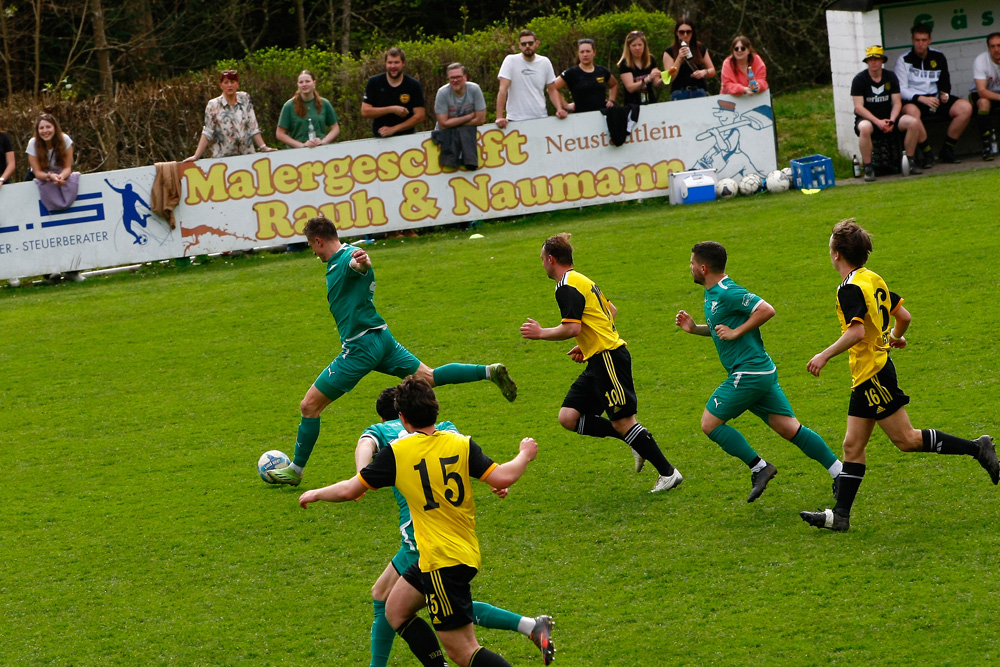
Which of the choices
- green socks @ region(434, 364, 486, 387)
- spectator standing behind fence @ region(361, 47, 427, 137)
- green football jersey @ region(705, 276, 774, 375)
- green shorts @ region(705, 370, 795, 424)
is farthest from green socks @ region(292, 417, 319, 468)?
spectator standing behind fence @ region(361, 47, 427, 137)

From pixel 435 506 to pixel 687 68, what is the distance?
551 inches

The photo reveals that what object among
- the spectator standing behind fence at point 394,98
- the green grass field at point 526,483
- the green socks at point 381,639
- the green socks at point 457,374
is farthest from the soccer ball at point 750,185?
the green socks at point 381,639

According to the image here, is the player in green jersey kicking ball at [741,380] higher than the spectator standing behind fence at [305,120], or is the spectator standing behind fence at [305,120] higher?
the spectator standing behind fence at [305,120]

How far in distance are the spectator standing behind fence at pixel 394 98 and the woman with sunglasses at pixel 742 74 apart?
4629mm

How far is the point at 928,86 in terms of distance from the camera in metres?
17.8

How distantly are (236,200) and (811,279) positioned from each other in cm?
817

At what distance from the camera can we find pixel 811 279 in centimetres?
1216

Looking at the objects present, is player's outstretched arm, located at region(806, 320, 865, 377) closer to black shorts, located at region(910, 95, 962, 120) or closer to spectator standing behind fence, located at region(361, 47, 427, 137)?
spectator standing behind fence, located at region(361, 47, 427, 137)

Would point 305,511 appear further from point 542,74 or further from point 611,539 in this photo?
point 542,74

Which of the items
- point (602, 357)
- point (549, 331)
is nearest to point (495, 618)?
point (549, 331)

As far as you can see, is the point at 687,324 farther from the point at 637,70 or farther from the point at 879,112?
the point at 879,112

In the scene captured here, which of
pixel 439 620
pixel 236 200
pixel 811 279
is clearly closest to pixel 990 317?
pixel 811 279

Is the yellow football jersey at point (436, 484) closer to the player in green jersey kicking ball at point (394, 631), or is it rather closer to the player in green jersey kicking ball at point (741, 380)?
the player in green jersey kicking ball at point (394, 631)

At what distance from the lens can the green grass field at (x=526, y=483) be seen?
5.96 m
